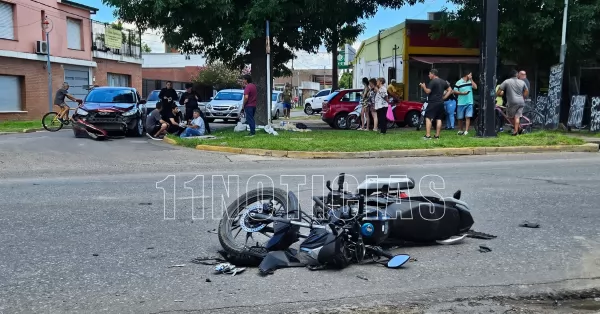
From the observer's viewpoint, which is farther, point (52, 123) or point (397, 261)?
point (52, 123)

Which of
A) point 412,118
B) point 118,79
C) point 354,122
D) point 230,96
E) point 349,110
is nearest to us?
point 354,122

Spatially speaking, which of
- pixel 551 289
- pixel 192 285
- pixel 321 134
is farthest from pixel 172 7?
pixel 551 289

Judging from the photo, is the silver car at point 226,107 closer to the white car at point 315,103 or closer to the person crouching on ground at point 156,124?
the person crouching on ground at point 156,124

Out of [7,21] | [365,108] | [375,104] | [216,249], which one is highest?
[7,21]

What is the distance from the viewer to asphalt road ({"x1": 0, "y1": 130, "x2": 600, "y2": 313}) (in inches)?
166

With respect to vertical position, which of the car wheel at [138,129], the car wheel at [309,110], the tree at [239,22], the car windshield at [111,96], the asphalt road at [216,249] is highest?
the tree at [239,22]

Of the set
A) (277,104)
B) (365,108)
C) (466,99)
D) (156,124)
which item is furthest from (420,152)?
(277,104)

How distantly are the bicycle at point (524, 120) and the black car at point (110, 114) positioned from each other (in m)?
10.1

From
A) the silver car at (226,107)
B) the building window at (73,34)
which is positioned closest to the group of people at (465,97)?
the silver car at (226,107)

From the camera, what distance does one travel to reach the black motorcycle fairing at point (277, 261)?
15.4 feet

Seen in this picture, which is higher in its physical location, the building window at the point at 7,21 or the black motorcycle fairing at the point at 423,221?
the building window at the point at 7,21

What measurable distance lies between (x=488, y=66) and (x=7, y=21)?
23189mm

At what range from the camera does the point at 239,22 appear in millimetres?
16484

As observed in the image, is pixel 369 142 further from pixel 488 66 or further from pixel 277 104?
pixel 277 104
